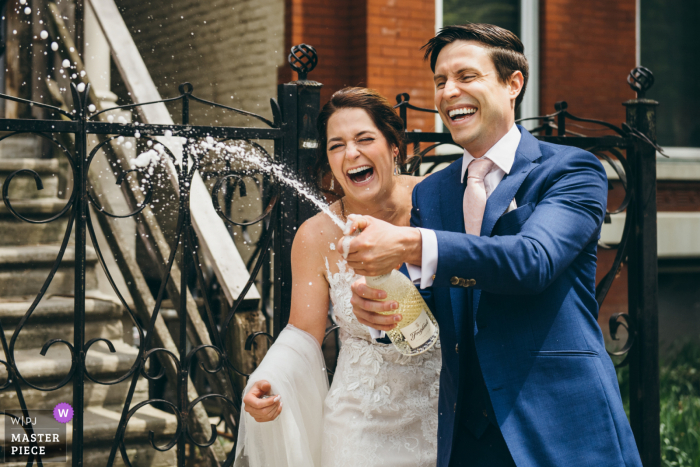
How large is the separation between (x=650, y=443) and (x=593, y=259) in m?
2.12

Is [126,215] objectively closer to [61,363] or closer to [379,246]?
[379,246]

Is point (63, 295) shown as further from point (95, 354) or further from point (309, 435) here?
point (309, 435)

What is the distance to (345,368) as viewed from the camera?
2656 mm

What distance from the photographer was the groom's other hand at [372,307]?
1.75 metres

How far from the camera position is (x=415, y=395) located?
8.52 ft

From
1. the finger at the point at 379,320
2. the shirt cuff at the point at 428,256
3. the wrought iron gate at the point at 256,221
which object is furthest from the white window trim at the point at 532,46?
the shirt cuff at the point at 428,256

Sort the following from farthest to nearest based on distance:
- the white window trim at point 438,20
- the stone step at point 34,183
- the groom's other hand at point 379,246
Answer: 1. the white window trim at point 438,20
2. the stone step at point 34,183
3. the groom's other hand at point 379,246

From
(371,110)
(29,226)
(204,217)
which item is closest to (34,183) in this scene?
(29,226)

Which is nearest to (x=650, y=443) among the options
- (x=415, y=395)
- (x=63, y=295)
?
(x=415, y=395)

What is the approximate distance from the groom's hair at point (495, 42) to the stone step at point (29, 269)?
11.3ft

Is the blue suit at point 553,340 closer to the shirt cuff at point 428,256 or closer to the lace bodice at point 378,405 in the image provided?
the shirt cuff at point 428,256

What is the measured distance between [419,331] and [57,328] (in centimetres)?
318

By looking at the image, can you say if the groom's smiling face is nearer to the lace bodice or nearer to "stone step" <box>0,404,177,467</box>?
the lace bodice

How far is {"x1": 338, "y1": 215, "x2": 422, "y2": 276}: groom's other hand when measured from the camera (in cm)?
154
